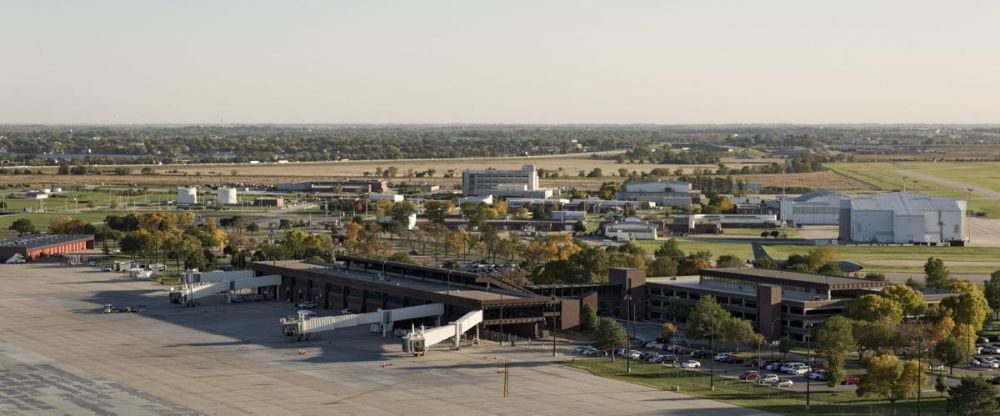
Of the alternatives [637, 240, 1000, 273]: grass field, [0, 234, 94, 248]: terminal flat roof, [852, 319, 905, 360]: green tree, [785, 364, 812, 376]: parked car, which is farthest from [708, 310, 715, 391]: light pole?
[0, 234, 94, 248]: terminal flat roof

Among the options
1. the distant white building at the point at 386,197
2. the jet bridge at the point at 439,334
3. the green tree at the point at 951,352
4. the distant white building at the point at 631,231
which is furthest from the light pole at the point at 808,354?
the distant white building at the point at 386,197

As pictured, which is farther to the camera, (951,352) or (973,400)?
(951,352)

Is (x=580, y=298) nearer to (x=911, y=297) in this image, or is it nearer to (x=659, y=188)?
(x=911, y=297)

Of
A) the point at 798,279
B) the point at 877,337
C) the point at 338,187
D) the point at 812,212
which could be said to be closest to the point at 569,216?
the point at 812,212

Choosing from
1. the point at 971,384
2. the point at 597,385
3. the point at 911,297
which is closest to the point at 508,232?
the point at 911,297

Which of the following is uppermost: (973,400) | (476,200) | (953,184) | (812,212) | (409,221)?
(973,400)

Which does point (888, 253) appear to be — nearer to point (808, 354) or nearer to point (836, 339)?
point (808, 354)
